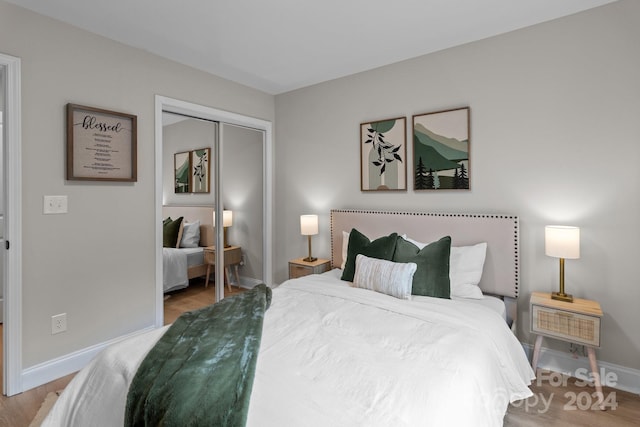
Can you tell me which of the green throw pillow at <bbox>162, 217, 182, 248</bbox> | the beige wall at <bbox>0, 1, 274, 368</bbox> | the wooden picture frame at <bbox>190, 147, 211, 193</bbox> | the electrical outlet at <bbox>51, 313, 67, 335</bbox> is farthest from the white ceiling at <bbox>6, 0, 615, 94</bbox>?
the electrical outlet at <bbox>51, 313, 67, 335</bbox>

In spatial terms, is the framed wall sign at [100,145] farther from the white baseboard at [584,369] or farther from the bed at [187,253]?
the white baseboard at [584,369]

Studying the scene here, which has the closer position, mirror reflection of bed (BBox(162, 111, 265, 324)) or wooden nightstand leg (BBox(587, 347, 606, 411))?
wooden nightstand leg (BBox(587, 347, 606, 411))

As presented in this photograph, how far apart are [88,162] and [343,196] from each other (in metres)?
2.25

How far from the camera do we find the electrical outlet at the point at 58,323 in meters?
2.37

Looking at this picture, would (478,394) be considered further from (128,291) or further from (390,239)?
(128,291)

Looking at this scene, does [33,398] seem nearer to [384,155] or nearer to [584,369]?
[384,155]

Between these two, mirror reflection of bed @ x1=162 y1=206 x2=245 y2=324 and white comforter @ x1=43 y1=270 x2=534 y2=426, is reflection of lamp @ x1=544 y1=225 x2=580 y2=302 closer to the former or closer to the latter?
white comforter @ x1=43 y1=270 x2=534 y2=426

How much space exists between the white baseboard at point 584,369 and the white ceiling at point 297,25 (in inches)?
95.3

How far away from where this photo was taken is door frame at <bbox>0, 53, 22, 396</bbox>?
7.03 ft

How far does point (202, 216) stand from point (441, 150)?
7.77 ft

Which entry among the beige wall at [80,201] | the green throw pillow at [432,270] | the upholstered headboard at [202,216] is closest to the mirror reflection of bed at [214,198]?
the upholstered headboard at [202,216]

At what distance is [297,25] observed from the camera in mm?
2480

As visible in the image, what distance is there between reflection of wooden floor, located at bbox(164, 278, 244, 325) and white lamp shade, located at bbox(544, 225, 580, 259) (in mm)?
2967

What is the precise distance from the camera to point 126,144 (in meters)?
2.71
